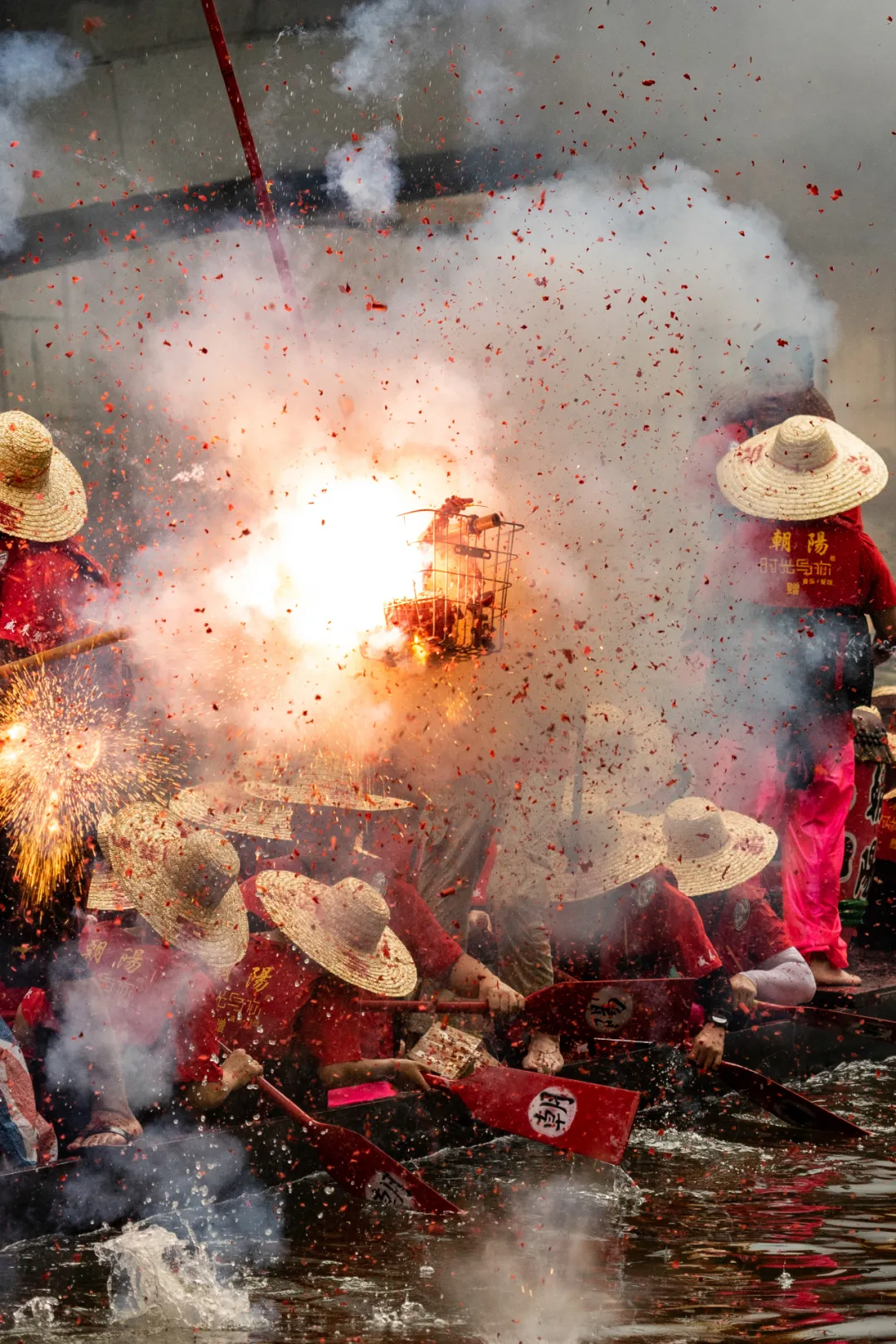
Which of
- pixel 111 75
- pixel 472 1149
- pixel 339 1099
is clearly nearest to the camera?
pixel 339 1099

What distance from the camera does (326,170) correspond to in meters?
7.64

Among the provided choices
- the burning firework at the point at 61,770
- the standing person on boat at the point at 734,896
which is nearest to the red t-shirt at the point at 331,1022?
the burning firework at the point at 61,770

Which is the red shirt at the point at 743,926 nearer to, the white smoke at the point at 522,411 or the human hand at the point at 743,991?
the human hand at the point at 743,991

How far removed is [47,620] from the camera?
17.8ft

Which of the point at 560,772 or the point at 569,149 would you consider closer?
the point at 560,772

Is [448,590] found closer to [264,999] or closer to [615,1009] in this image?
[615,1009]

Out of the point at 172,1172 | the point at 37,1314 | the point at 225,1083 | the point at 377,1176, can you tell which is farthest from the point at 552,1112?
the point at 37,1314

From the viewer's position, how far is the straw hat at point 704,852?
5.97m

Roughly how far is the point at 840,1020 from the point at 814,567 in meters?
2.09

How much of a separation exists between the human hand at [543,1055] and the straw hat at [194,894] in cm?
129

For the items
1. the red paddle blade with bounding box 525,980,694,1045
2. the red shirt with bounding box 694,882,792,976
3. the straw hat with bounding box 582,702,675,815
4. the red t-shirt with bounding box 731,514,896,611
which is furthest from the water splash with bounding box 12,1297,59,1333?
the red t-shirt with bounding box 731,514,896,611

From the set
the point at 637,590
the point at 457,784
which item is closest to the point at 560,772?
the point at 457,784

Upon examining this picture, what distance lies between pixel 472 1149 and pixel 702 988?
1.15 meters

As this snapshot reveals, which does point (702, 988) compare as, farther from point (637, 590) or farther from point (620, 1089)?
point (637, 590)
